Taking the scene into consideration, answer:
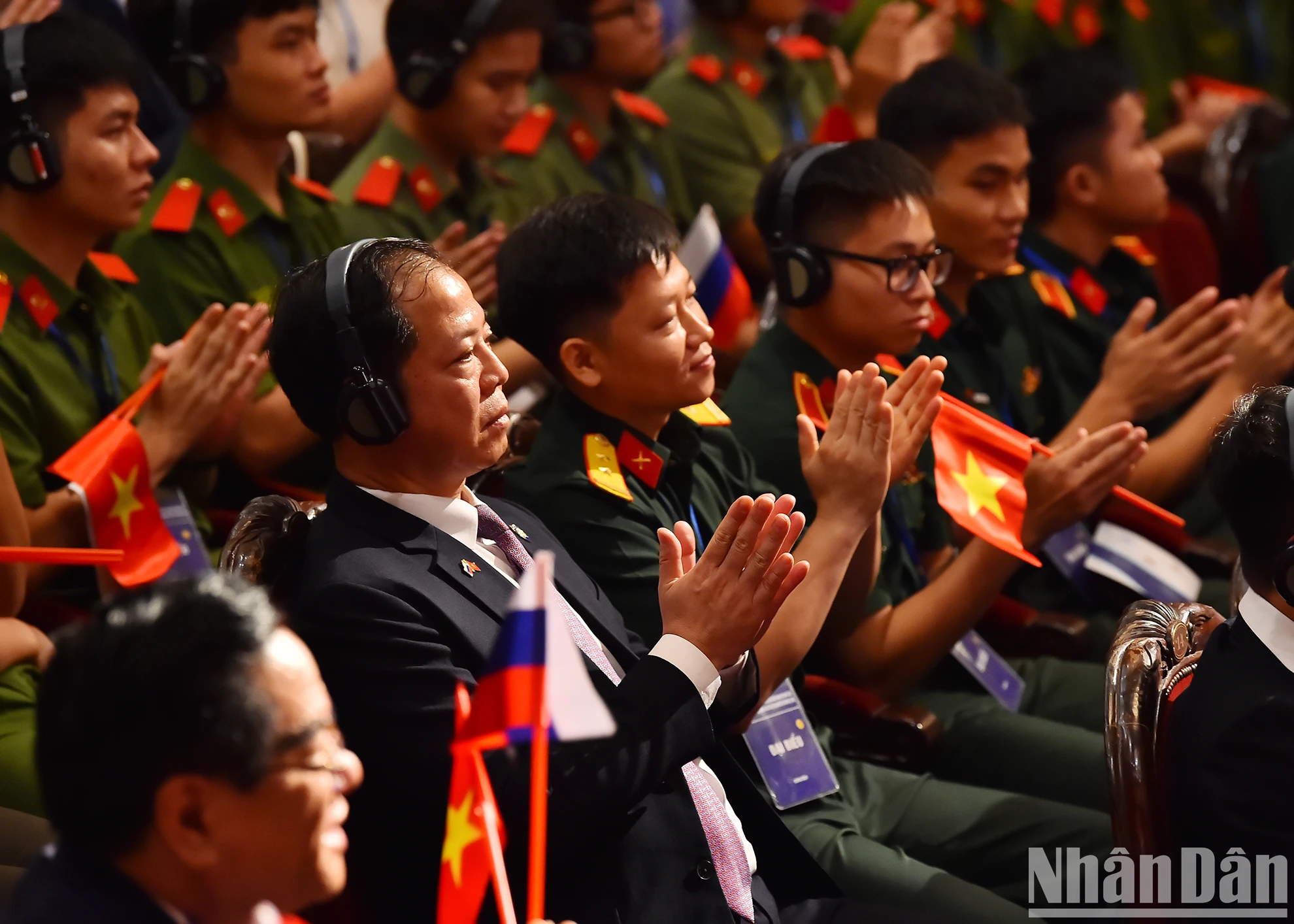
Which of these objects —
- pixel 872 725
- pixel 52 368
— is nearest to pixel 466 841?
pixel 872 725

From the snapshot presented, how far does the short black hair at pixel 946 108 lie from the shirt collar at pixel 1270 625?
1.59 metres

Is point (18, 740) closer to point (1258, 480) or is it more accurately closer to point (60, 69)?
point (60, 69)

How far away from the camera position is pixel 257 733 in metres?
1.10

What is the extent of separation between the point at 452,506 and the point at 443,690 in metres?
0.25

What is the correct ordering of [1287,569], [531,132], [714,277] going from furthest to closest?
[531,132], [714,277], [1287,569]

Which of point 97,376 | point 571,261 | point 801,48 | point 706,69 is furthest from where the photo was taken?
point 801,48

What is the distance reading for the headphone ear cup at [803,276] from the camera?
8.03 feet

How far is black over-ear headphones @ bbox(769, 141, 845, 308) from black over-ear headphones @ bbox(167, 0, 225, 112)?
1070mm

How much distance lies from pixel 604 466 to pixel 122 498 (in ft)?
2.37

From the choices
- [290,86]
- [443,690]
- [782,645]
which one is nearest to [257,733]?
[443,690]

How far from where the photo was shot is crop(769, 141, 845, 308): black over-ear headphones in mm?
2449

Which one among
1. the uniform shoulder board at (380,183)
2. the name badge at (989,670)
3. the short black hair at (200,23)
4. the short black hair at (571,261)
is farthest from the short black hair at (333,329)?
the uniform shoulder board at (380,183)

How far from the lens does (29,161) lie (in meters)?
2.31

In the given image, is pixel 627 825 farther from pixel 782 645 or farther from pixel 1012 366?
pixel 1012 366
